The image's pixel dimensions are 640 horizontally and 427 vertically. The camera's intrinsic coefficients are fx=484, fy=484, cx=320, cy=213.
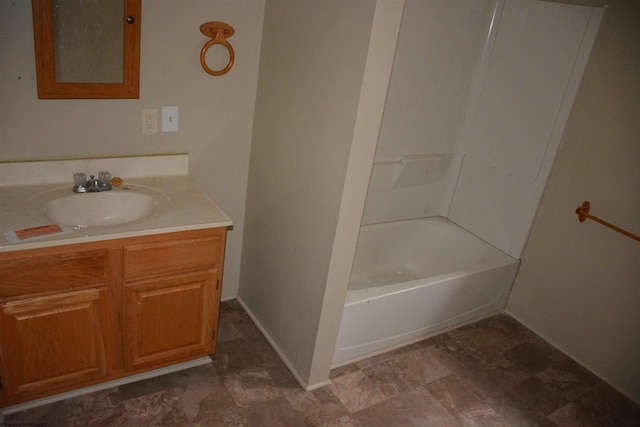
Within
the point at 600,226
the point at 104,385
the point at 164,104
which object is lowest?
the point at 104,385

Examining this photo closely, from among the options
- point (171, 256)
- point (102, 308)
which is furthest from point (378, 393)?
point (102, 308)

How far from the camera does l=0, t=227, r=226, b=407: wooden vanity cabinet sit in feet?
5.52

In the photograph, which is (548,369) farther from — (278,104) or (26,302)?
(26,302)

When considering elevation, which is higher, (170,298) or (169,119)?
(169,119)

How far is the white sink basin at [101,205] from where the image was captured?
75.8 inches

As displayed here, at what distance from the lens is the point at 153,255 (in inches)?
73.5

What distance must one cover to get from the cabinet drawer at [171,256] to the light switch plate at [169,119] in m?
0.59

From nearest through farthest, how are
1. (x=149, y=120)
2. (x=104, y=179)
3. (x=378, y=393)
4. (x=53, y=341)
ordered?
(x=53, y=341) < (x=104, y=179) < (x=149, y=120) < (x=378, y=393)

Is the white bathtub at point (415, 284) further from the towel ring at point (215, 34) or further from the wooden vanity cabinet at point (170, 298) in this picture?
the towel ring at point (215, 34)

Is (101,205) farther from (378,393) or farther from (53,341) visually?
(378,393)

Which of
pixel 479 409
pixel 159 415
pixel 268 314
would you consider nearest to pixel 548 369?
pixel 479 409

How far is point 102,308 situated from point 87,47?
1014 mm

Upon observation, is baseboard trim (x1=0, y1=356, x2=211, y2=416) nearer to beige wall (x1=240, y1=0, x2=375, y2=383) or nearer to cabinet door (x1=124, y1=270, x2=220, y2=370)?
cabinet door (x1=124, y1=270, x2=220, y2=370)

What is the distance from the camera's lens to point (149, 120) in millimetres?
2143
